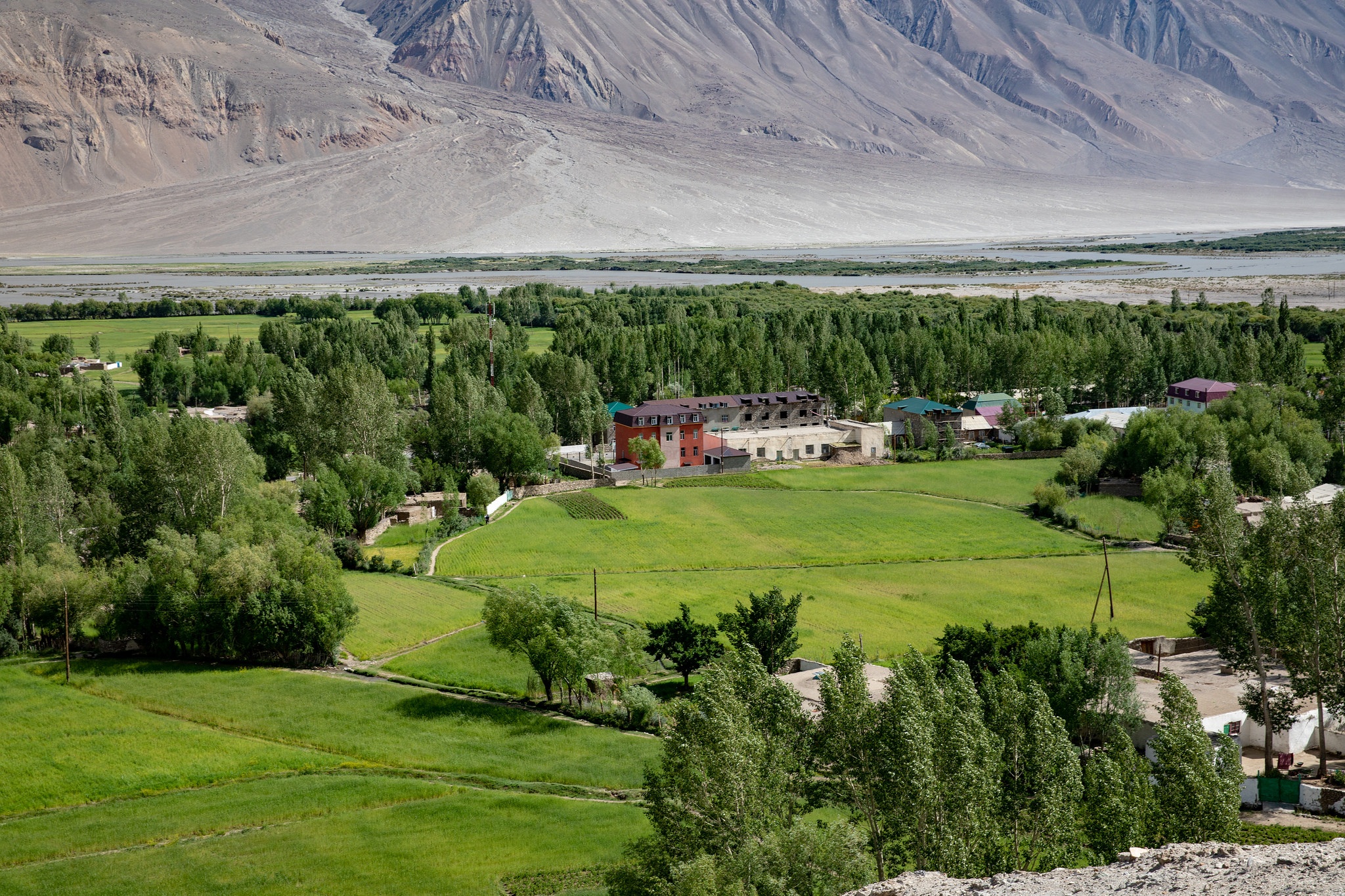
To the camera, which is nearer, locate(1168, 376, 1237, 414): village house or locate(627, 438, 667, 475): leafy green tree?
locate(627, 438, 667, 475): leafy green tree

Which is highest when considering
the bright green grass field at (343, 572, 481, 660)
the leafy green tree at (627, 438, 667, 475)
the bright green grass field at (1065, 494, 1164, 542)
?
the leafy green tree at (627, 438, 667, 475)

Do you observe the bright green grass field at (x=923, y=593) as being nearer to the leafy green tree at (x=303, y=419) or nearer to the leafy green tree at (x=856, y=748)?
the leafy green tree at (x=856, y=748)

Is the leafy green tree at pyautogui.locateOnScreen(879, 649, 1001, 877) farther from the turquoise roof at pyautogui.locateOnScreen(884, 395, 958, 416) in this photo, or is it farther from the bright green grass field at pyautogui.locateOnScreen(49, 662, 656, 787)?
the turquoise roof at pyautogui.locateOnScreen(884, 395, 958, 416)

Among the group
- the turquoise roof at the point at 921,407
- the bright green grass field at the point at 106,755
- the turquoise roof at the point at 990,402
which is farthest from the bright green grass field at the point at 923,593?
the turquoise roof at the point at 990,402

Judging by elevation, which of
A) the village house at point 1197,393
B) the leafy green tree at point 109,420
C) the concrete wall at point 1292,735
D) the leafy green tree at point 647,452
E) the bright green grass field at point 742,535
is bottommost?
the concrete wall at point 1292,735

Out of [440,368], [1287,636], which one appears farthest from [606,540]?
[440,368]

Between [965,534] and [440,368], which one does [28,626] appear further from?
[440,368]

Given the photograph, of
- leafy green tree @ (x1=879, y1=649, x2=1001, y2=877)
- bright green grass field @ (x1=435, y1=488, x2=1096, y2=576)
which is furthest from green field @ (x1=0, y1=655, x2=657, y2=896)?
bright green grass field @ (x1=435, y1=488, x2=1096, y2=576)
